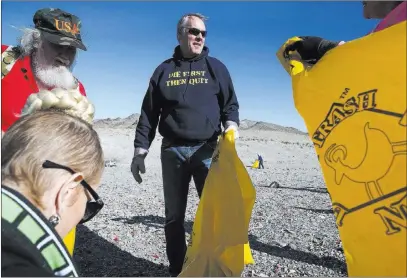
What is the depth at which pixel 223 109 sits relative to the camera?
13.7 ft

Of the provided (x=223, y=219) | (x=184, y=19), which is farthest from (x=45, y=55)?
(x=223, y=219)

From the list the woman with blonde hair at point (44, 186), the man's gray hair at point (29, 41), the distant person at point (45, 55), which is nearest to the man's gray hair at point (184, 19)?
the distant person at point (45, 55)

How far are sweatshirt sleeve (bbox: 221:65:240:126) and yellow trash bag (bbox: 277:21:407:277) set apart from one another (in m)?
2.18

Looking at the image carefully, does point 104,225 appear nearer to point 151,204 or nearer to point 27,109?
point 151,204

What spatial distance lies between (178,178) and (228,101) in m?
0.88

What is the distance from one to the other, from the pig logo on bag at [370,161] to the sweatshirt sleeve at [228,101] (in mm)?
2279

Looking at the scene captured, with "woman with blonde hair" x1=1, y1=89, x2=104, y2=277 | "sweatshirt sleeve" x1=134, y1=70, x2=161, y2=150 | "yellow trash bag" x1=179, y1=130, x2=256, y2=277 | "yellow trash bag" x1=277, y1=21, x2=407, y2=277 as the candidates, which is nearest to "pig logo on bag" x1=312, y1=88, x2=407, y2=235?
"yellow trash bag" x1=277, y1=21, x2=407, y2=277

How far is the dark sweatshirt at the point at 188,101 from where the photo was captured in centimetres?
394

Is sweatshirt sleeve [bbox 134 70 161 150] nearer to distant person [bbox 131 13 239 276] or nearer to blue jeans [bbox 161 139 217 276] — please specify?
distant person [bbox 131 13 239 276]

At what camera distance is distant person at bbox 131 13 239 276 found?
12.9ft

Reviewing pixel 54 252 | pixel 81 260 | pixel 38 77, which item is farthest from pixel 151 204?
pixel 54 252

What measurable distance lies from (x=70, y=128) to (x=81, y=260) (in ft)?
12.1

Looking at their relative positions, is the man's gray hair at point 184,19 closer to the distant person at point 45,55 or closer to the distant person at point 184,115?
the distant person at point 184,115

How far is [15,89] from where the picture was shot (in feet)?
10.1
